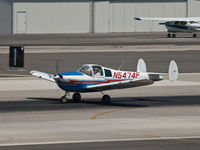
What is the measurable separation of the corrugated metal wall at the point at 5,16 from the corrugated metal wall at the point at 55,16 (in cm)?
115

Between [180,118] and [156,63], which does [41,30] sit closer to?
[156,63]

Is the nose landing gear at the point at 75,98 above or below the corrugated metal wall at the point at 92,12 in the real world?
below

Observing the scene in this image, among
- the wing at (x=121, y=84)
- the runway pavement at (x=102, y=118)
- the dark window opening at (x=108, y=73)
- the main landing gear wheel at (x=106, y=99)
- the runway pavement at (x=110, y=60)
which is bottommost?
the runway pavement at (x=102, y=118)

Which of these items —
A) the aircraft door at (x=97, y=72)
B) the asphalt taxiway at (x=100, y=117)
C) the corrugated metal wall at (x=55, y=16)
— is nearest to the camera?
the asphalt taxiway at (x=100, y=117)

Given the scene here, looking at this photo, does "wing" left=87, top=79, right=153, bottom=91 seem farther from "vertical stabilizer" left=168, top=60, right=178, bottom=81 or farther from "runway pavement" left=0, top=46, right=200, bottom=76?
"runway pavement" left=0, top=46, right=200, bottom=76

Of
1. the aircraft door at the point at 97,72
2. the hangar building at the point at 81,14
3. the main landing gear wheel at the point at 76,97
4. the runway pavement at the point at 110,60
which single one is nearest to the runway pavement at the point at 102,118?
the main landing gear wheel at the point at 76,97

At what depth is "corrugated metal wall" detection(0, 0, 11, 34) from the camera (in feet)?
417

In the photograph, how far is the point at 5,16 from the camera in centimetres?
12769

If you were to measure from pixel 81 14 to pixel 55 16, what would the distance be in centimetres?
507

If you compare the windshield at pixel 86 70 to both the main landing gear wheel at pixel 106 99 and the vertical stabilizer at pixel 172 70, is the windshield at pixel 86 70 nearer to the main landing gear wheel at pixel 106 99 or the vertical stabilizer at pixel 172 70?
the main landing gear wheel at pixel 106 99

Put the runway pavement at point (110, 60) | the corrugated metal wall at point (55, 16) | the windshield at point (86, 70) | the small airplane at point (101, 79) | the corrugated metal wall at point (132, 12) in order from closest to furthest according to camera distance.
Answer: the small airplane at point (101, 79), the windshield at point (86, 70), the runway pavement at point (110, 60), the corrugated metal wall at point (55, 16), the corrugated metal wall at point (132, 12)

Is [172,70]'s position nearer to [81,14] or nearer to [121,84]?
[121,84]

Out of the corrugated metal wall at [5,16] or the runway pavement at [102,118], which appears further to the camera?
the corrugated metal wall at [5,16]

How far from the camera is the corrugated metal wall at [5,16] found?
12712 cm
